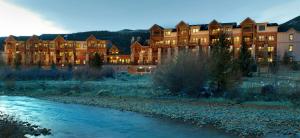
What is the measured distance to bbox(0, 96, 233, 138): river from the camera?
76.4ft

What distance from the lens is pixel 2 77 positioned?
69.4 meters

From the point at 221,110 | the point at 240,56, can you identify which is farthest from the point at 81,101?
the point at 240,56

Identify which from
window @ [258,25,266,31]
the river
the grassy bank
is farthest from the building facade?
the river

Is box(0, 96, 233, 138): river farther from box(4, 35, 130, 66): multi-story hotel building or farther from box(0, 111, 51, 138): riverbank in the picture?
box(4, 35, 130, 66): multi-story hotel building

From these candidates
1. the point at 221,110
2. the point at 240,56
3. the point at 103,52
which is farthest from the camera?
the point at 103,52

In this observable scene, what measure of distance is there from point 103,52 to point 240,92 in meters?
79.8

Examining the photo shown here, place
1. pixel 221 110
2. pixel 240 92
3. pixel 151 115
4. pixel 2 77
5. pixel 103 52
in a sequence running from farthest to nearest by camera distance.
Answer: pixel 103 52 < pixel 2 77 < pixel 240 92 < pixel 221 110 < pixel 151 115

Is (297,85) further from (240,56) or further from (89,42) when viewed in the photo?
(89,42)

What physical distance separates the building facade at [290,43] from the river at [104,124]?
62414mm

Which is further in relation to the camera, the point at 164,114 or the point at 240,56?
the point at 240,56

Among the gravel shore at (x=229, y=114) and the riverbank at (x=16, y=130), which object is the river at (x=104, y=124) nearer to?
the riverbank at (x=16, y=130)

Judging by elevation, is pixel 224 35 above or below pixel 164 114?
above

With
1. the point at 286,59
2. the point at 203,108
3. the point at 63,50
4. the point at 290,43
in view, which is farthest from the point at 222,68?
the point at 63,50

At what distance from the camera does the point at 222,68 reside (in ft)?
144
